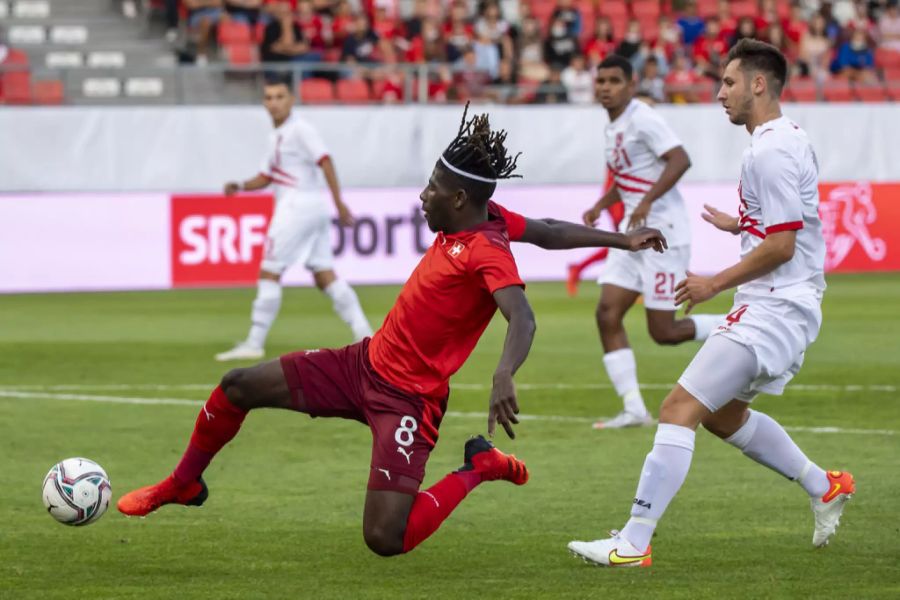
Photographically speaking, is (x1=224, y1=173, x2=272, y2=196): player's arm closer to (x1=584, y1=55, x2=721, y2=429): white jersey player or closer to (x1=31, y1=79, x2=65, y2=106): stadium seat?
(x1=584, y1=55, x2=721, y2=429): white jersey player

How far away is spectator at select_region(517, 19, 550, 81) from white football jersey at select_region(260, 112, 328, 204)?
11356 millimetres

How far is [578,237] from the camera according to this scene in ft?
23.0

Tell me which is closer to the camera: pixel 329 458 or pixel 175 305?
pixel 329 458

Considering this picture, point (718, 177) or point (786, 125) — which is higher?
point (786, 125)

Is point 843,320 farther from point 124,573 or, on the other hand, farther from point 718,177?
point 124,573

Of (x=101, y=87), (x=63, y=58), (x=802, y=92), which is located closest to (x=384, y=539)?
(x=101, y=87)

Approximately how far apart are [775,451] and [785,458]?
0.19ft

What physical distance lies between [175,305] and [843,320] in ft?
25.8

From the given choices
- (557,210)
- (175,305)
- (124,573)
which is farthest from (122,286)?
(124,573)

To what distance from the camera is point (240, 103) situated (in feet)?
76.2

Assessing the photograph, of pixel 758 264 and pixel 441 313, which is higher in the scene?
pixel 758 264

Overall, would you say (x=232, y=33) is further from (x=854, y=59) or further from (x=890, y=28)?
(x=890, y=28)

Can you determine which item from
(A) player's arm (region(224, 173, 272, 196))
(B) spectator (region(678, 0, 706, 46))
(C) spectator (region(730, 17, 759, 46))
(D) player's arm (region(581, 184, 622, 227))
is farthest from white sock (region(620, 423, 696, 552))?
(B) spectator (region(678, 0, 706, 46))

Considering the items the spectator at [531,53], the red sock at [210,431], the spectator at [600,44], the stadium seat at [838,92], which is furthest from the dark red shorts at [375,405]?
the stadium seat at [838,92]
